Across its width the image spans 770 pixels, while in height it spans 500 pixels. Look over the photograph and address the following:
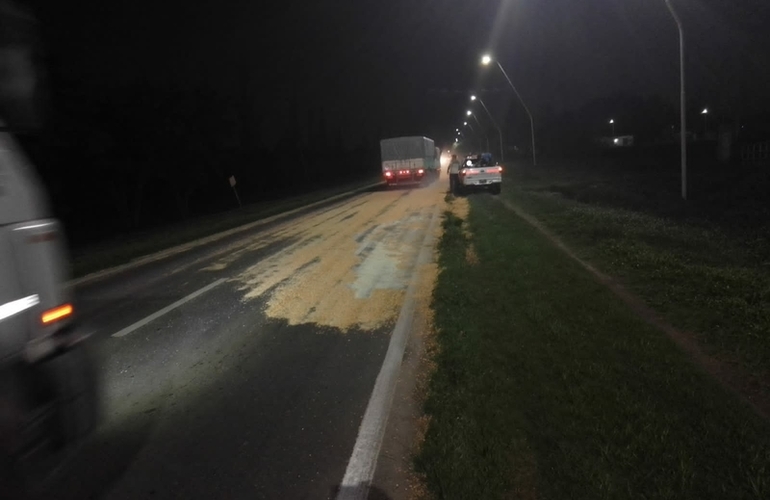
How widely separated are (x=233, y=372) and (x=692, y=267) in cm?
731

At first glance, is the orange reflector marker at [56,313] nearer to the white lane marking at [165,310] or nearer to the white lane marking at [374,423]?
the white lane marking at [374,423]

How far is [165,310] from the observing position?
876 centimetres

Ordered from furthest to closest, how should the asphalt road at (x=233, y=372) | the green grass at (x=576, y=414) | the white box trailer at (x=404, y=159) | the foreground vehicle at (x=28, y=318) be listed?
the white box trailer at (x=404, y=159) < the asphalt road at (x=233, y=372) < the green grass at (x=576, y=414) < the foreground vehicle at (x=28, y=318)

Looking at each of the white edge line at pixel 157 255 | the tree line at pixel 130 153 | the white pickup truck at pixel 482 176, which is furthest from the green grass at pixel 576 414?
the tree line at pixel 130 153

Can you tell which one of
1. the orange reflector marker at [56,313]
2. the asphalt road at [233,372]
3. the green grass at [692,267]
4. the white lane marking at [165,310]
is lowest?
the green grass at [692,267]

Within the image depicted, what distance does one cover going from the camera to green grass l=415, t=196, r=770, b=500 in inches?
146

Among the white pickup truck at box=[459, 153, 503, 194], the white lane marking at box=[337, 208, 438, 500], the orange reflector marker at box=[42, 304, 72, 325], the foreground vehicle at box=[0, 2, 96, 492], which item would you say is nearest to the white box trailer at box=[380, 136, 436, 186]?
the white pickup truck at box=[459, 153, 503, 194]

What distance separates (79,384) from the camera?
3.64 meters

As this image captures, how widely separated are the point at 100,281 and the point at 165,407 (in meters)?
7.55

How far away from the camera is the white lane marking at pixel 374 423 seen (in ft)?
13.0

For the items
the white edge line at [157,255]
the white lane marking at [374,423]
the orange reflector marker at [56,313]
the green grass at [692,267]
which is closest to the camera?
the orange reflector marker at [56,313]

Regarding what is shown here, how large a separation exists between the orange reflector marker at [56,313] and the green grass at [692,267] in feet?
18.6

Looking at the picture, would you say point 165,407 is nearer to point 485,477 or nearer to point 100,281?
point 485,477

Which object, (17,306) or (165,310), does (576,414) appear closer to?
(17,306)
